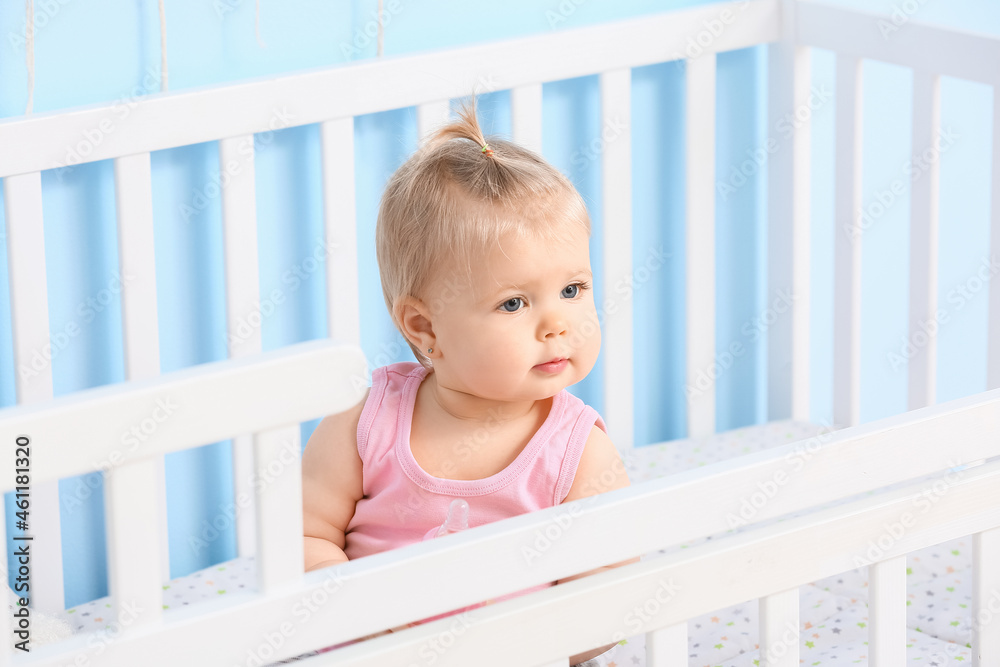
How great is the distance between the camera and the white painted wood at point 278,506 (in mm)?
642

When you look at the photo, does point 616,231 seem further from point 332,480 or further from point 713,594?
point 713,594

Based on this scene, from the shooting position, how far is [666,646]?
0.76m

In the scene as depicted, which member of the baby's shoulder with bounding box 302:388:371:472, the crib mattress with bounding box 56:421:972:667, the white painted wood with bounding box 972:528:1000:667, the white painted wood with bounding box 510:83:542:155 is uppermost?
the white painted wood with bounding box 510:83:542:155

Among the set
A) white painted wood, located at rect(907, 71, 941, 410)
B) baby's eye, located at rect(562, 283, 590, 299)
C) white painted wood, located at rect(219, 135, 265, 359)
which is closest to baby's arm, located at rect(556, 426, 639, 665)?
baby's eye, located at rect(562, 283, 590, 299)

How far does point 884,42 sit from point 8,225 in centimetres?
98

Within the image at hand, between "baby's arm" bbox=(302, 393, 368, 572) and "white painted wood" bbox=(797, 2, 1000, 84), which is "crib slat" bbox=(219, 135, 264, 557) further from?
"white painted wood" bbox=(797, 2, 1000, 84)

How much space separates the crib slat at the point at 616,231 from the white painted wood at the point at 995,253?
1.35 feet

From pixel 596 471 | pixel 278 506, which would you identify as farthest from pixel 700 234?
pixel 278 506

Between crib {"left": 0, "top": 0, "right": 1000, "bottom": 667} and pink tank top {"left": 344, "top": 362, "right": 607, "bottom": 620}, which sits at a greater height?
crib {"left": 0, "top": 0, "right": 1000, "bottom": 667}

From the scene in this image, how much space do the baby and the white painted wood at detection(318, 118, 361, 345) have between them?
1.12ft

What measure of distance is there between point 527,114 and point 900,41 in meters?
0.43

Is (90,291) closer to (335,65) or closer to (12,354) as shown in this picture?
(12,354)

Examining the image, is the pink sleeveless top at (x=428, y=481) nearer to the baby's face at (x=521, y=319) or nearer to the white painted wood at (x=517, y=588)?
the baby's face at (x=521, y=319)

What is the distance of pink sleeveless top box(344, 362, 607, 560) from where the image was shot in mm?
994
